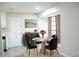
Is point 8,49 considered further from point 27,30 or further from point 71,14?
point 71,14

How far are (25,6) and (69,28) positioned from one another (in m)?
1.04

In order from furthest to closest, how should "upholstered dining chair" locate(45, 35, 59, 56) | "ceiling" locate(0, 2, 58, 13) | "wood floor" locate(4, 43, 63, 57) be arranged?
1. "upholstered dining chair" locate(45, 35, 59, 56)
2. "wood floor" locate(4, 43, 63, 57)
3. "ceiling" locate(0, 2, 58, 13)

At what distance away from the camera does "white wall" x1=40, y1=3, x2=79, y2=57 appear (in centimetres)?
212

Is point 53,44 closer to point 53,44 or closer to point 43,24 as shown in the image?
point 53,44

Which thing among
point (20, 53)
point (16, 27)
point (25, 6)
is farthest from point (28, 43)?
point (25, 6)

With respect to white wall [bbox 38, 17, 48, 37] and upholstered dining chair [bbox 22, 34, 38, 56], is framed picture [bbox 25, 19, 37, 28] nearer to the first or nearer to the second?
white wall [bbox 38, 17, 48, 37]

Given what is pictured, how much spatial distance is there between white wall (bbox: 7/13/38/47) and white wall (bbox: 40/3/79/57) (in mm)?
649

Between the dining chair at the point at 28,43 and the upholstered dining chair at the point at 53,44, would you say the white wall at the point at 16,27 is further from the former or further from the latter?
the upholstered dining chair at the point at 53,44

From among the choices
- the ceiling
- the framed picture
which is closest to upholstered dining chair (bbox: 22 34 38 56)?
the framed picture

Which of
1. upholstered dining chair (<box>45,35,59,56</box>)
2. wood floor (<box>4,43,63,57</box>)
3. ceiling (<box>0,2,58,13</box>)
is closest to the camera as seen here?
ceiling (<box>0,2,58,13</box>)

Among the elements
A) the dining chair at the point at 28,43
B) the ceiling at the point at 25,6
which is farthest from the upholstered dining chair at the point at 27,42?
the ceiling at the point at 25,6

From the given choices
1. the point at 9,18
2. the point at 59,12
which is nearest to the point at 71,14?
the point at 59,12

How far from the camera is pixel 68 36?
7.27 feet

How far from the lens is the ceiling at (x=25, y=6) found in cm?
197
